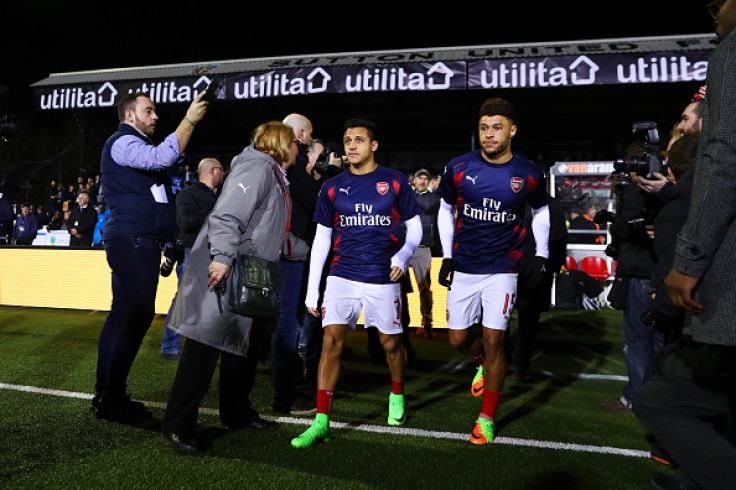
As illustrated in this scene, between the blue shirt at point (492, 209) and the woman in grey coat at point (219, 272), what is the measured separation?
1.33 metres

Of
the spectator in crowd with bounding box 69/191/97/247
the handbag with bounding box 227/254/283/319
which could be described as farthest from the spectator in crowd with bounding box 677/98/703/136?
the spectator in crowd with bounding box 69/191/97/247

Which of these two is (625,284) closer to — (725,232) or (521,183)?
(521,183)

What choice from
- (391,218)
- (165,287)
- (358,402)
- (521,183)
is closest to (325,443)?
(358,402)

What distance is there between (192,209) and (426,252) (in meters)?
3.50

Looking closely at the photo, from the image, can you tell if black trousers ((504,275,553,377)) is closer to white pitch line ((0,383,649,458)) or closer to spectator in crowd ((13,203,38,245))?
white pitch line ((0,383,649,458))

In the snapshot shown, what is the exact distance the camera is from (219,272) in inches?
123

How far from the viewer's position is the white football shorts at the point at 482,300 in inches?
152

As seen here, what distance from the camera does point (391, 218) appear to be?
3953 millimetres

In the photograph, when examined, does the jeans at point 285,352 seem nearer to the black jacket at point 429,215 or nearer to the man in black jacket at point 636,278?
the man in black jacket at point 636,278

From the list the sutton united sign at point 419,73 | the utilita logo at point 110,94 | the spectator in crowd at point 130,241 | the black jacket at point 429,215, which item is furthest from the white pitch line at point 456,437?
the utilita logo at point 110,94

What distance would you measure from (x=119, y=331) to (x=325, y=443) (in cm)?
155

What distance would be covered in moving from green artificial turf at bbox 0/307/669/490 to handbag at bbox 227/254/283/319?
0.83 meters

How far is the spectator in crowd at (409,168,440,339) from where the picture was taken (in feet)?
26.8

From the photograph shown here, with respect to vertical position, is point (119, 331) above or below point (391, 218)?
below
